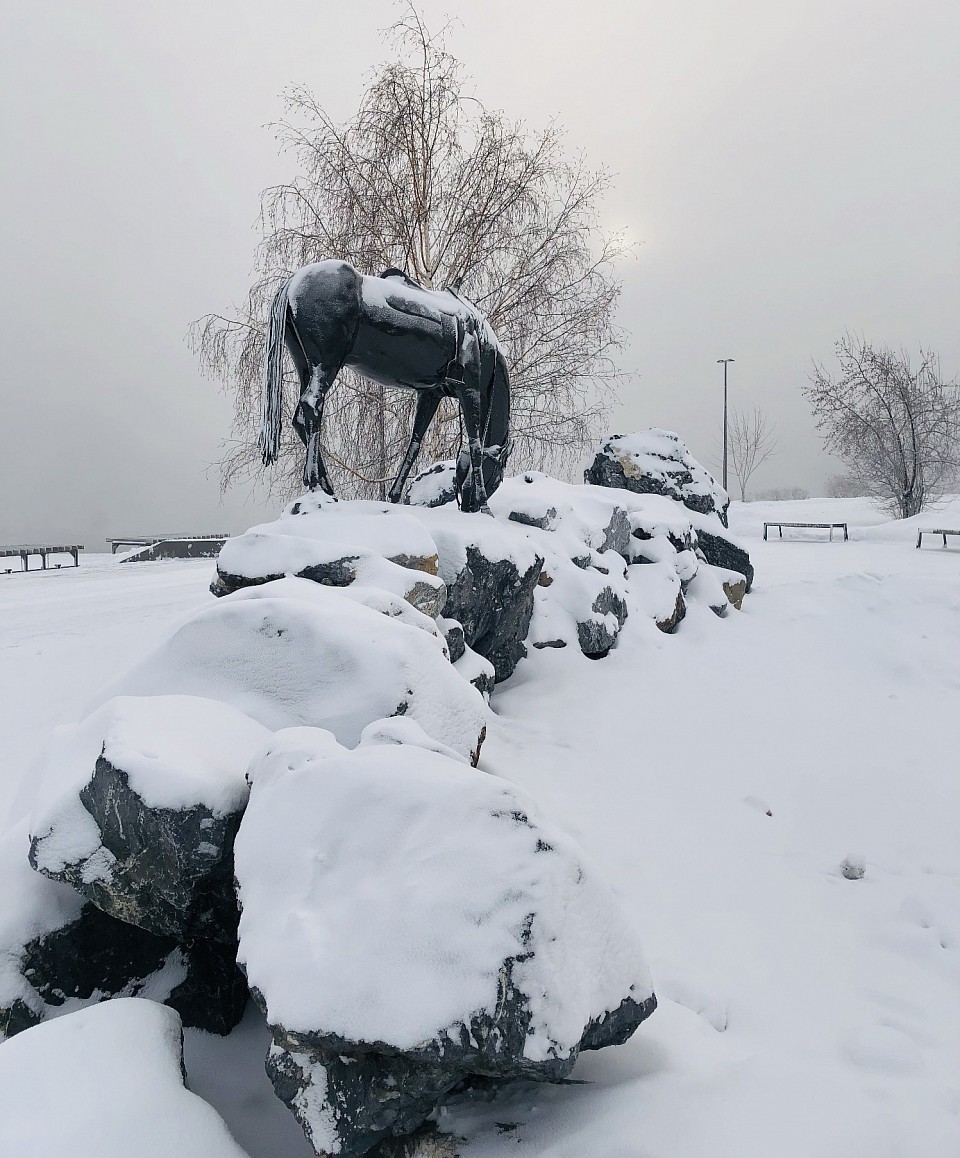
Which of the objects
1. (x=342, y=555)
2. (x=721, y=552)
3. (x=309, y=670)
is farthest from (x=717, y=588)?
(x=309, y=670)

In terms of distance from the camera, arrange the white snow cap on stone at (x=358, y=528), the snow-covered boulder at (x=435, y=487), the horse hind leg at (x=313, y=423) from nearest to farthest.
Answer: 1. the white snow cap on stone at (x=358, y=528)
2. the horse hind leg at (x=313, y=423)
3. the snow-covered boulder at (x=435, y=487)

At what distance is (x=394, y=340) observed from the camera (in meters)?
4.22

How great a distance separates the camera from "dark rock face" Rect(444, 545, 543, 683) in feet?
14.0

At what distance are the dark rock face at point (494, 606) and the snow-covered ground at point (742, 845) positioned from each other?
0.92 feet

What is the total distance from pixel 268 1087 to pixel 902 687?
560 cm

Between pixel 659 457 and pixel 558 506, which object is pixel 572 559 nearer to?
pixel 558 506

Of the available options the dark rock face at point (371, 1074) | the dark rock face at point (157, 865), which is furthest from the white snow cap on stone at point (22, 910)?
the dark rock face at point (371, 1074)

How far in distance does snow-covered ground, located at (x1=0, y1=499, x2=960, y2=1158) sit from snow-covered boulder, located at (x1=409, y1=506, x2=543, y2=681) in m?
0.34

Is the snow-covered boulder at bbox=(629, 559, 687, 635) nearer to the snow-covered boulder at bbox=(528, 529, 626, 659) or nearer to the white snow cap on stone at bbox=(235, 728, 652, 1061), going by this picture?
the snow-covered boulder at bbox=(528, 529, 626, 659)

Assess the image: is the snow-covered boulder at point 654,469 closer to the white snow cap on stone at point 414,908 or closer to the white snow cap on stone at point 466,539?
the white snow cap on stone at point 466,539

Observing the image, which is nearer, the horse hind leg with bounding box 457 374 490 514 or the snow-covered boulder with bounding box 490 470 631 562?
the horse hind leg with bounding box 457 374 490 514

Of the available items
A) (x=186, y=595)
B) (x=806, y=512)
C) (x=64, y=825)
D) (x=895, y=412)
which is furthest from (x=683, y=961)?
(x=806, y=512)

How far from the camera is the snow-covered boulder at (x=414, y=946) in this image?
1.16m

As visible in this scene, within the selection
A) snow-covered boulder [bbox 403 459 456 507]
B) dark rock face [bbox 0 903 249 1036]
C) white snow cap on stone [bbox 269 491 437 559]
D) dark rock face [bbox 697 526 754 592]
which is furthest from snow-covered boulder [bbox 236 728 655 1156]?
dark rock face [bbox 697 526 754 592]
